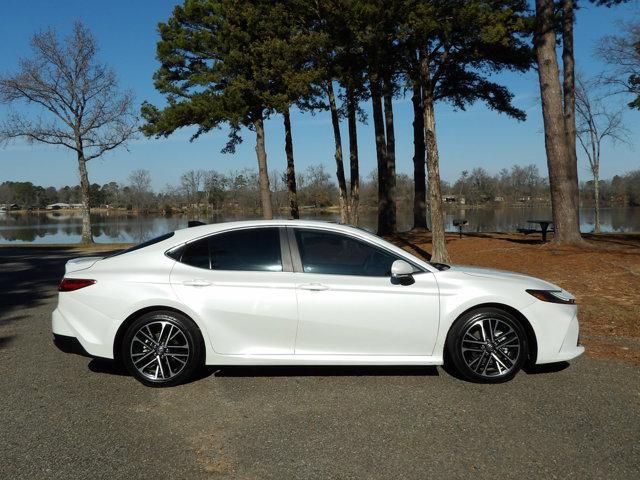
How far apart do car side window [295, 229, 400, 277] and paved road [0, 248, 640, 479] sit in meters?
1.00

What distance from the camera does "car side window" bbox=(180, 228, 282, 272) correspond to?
14.6ft

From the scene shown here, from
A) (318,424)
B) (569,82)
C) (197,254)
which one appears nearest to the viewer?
(318,424)

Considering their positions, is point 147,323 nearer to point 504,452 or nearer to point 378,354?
point 378,354

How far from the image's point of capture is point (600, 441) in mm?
3293

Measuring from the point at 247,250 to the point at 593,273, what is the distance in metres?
7.58

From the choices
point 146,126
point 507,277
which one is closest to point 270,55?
point 146,126

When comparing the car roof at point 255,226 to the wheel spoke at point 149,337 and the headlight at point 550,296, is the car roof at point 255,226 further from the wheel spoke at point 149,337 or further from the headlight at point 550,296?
the headlight at point 550,296

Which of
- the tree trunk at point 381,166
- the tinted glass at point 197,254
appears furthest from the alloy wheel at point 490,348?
the tree trunk at point 381,166

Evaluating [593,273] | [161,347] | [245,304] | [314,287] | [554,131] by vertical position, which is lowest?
[593,273]

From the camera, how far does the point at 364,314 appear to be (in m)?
4.23

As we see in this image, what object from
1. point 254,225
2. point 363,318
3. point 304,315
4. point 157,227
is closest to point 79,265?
point 254,225

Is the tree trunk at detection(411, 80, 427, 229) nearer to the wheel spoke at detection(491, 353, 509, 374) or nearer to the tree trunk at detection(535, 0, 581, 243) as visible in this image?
the tree trunk at detection(535, 0, 581, 243)

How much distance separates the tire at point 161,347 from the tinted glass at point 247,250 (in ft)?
2.02

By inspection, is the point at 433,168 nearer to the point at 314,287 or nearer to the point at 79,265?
the point at 314,287
